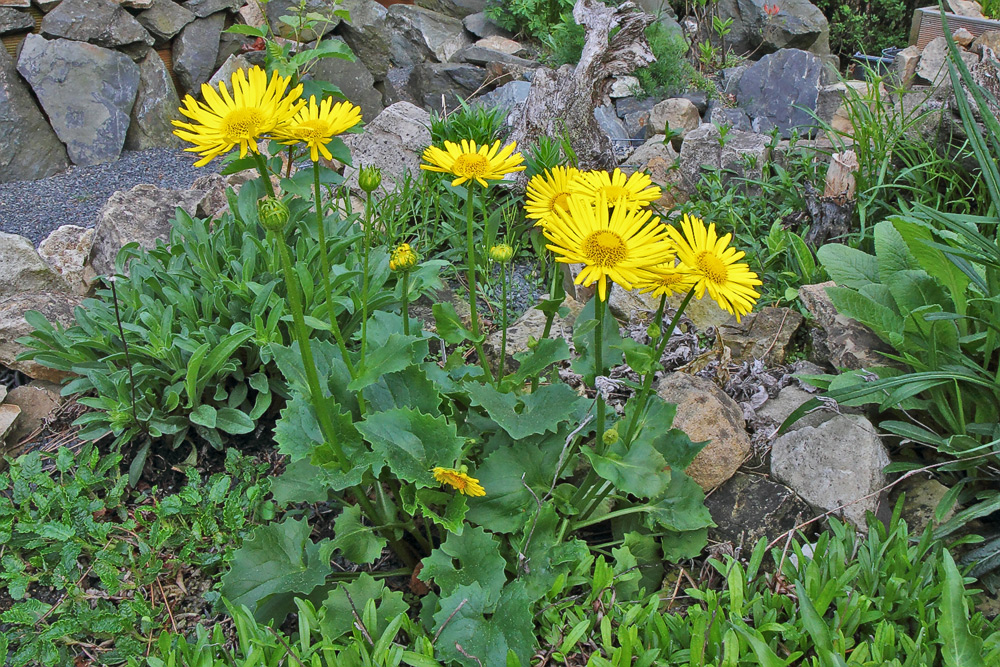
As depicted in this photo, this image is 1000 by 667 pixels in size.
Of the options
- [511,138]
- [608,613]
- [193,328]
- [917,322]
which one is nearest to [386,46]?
[511,138]

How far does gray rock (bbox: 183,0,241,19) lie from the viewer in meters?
6.02

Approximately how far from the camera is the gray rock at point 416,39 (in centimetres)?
676

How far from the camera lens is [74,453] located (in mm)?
2188

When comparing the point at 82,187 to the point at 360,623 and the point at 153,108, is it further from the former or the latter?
the point at 360,623

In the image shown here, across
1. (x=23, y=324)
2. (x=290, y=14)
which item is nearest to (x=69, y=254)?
(x=23, y=324)

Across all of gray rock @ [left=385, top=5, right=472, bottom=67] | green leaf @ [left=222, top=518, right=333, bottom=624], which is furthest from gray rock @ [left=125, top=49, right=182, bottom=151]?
green leaf @ [left=222, top=518, right=333, bottom=624]

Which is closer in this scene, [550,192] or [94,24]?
[550,192]

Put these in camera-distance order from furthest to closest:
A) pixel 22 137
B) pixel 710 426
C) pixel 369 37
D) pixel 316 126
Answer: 1. pixel 369 37
2. pixel 22 137
3. pixel 710 426
4. pixel 316 126

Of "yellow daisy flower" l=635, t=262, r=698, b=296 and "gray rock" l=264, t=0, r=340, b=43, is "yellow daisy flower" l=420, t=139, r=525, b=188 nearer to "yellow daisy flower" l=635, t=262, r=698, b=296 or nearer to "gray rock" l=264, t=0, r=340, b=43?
"yellow daisy flower" l=635, t=262, r=698, b=296

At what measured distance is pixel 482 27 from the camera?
6922 mm

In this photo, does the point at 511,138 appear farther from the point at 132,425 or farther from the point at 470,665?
the point at 470,665

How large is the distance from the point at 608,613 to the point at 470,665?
0.34 m

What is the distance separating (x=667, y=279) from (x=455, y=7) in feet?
22.5

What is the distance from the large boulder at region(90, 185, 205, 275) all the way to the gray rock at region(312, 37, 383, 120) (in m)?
3.11
